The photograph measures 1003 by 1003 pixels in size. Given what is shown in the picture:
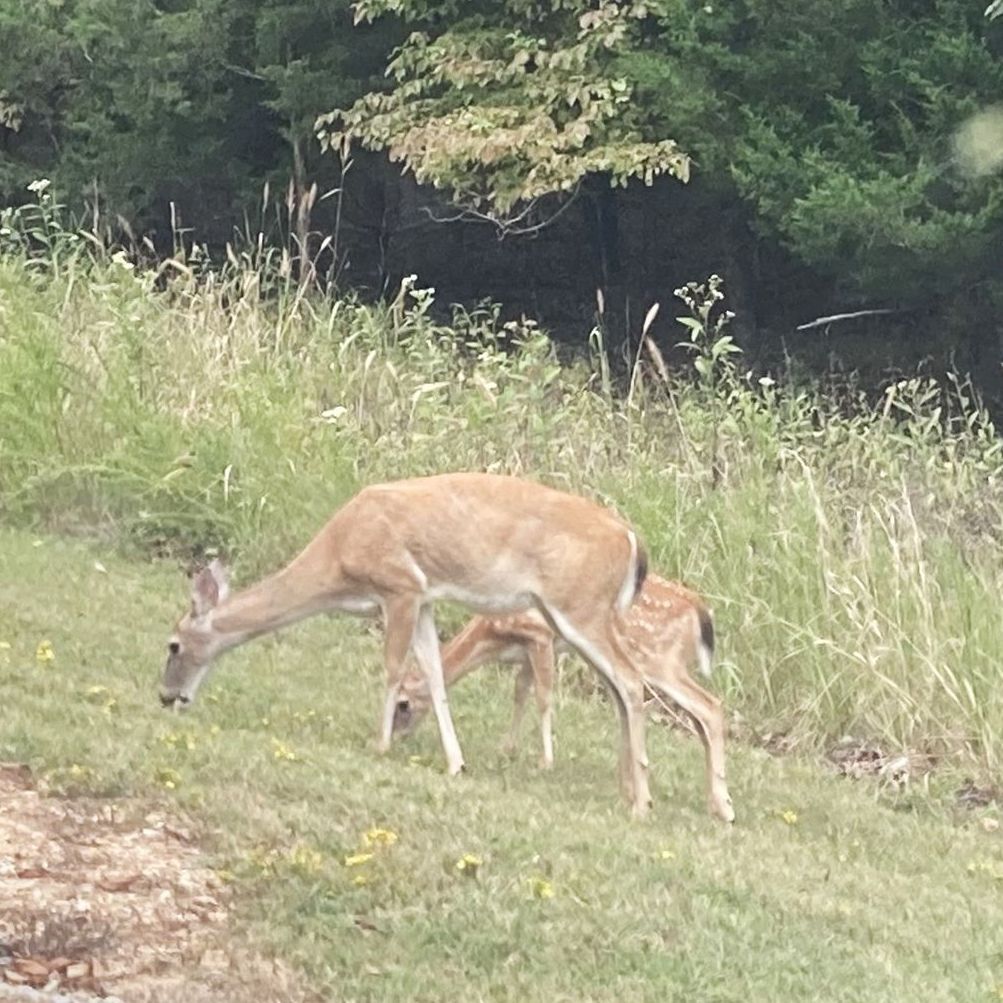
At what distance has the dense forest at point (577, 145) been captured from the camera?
61.7 feet

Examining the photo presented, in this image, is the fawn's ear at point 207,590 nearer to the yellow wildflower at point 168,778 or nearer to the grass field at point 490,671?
the grass field at point 490,671

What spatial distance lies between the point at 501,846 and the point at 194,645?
2.54 m

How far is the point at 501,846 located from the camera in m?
6.04

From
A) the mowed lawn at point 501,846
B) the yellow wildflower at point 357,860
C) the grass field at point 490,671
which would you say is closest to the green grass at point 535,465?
the grass field at point 490,671

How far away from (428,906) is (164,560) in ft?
20.0

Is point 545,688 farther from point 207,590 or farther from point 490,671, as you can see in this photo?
point 490,671

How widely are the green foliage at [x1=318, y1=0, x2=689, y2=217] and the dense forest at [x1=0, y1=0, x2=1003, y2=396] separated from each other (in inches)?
1.3

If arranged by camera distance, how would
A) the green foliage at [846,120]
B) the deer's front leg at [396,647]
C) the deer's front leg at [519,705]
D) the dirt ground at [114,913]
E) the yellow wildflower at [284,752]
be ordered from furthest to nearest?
the green foliage at [846,120]
the deer's front leg at [519,705]
the deer's front leg at [396,647]
the yellow wildflower at [284,752]
the dirt ground at [114,913]

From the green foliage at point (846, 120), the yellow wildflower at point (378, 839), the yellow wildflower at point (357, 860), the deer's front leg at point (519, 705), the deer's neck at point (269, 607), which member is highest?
the green foliage at point (846, 120)

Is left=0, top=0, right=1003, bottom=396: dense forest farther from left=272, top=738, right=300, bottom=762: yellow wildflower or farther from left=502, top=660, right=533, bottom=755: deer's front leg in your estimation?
left=272, top=738, right=300, bottom=762: yellow wildflower

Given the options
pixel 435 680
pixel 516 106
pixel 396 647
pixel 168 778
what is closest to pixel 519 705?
pixel 435 680

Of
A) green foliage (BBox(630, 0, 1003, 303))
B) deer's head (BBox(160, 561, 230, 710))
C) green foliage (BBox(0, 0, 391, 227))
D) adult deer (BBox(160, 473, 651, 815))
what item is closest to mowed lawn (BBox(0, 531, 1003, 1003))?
deer's head (BBox(160, 561, 230, 710))

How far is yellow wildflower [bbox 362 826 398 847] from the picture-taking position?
5766mm

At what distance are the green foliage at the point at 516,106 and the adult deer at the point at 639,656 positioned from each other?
11077 mm
